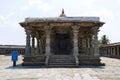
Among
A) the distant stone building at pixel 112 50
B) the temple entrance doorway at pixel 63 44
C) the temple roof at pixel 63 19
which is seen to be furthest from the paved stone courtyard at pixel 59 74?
the distant stone building at pixel 112 50

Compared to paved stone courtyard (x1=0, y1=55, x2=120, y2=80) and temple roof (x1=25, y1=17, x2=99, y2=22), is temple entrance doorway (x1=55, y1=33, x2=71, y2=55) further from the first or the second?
paved stone courtyard (x1=0, y1=55, x2=120, y2=80)

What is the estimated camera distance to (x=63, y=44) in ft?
90.5

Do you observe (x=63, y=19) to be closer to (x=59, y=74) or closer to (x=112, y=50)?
(x=59, y=74)

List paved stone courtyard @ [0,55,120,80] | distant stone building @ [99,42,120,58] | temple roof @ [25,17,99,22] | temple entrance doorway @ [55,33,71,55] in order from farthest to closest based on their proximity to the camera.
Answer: distant stone building @ [99,42,120,58], temple entrance doorway @ [55,33,71,55], temple roof @ [25,17,99,22], paved stone courtyard @ [0,55,120,80]

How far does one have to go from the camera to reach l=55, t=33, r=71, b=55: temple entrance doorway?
89.0 feet

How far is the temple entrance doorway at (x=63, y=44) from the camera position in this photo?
27141 mm

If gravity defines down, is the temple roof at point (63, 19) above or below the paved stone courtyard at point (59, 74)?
above

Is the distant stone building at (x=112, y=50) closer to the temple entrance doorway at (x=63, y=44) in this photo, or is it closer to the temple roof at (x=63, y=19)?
the temple entrance doorway at (x=63, y=44)

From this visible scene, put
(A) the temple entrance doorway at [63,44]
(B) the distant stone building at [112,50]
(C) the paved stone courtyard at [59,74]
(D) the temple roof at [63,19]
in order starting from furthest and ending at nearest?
(B) the distant stone building at [112,50] < (A) the temple entrance doorway at [63,44] < (D) the temple roof at [63,19] < (C) the paved stone courtyard at [59,74]

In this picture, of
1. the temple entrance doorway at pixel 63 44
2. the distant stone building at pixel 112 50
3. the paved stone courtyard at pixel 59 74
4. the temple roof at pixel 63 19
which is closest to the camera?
the paved stone courtyard at pixel 59 74

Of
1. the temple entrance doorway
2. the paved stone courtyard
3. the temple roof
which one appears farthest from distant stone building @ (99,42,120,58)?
the paved stone courtyard

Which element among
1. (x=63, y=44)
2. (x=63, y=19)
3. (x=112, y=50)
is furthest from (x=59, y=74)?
(x=112, y=50)

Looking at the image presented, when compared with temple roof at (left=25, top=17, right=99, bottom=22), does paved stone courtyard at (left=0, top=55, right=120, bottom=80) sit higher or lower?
lower

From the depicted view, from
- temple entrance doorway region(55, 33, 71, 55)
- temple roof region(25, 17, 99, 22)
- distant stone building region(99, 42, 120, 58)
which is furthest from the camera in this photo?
distant stone building region(99, 42, 120, 58)
